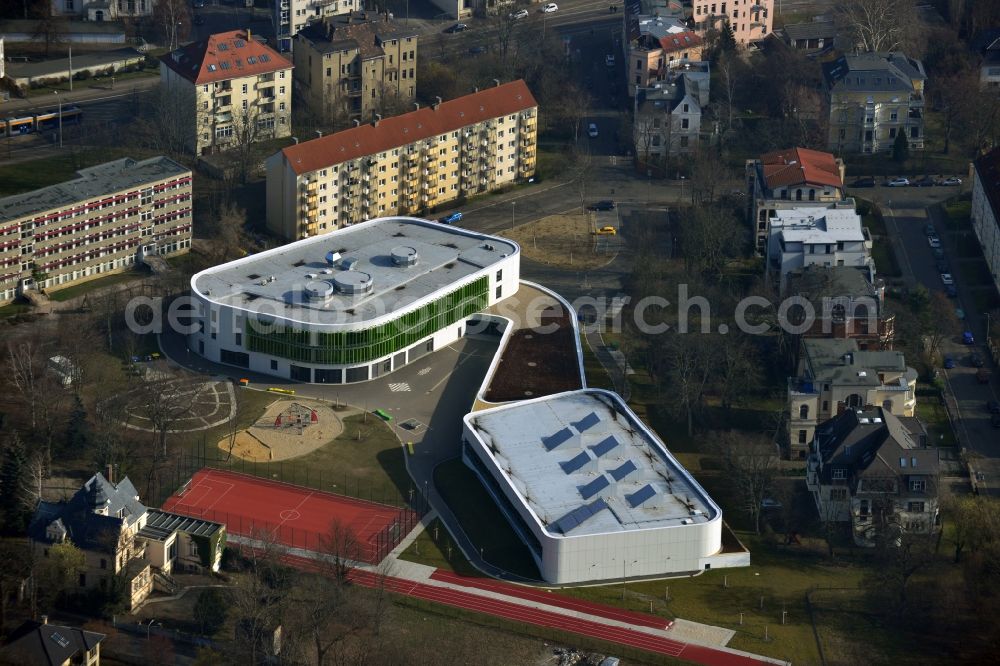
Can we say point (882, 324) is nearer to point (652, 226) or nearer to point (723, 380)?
point (723, 380)

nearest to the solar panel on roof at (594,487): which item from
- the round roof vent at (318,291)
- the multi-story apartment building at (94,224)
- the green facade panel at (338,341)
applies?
the green facade panel at (338,341)

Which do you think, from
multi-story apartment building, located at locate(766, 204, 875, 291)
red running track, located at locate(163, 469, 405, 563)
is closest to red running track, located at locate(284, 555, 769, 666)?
red running track, located at locate(163, 469, 405, 563)

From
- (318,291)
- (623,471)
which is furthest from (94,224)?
(623,471)

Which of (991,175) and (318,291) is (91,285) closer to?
(318,291)

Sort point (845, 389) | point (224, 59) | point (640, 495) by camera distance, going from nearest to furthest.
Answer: point (640, 495) < point (845, 389) < point (224, 59)

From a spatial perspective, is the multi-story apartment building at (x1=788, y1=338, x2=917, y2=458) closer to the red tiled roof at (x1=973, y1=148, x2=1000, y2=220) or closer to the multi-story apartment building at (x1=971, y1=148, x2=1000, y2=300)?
the multi-story apartment building at (x1=971, y1=148, x2=1000, y2=300)

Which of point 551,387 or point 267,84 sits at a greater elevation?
point 267,84

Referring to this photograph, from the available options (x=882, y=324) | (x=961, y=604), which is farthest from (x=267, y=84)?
(x=961, y=604)
